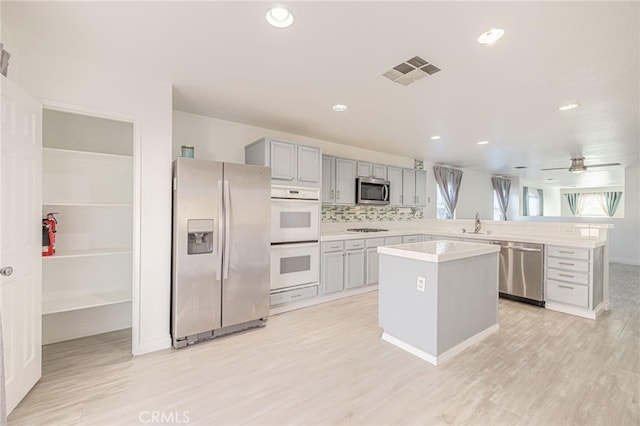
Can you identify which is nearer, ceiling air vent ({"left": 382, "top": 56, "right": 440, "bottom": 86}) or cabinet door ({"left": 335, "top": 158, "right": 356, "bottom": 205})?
ceiling air vent ({"left": 382, "top": 56, "right": 440, "bottom": 86})

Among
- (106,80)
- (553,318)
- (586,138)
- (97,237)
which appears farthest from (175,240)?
(586,138)

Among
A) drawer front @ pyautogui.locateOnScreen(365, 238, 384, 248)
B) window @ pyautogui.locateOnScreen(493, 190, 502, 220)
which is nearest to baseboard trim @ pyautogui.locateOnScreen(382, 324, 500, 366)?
drawer front @ pyautogui.locateOnScreen(365, 238, 384, 248)

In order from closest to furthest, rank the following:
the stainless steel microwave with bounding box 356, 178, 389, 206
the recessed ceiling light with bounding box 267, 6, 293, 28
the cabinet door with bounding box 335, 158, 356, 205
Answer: the recessed ceiling light with bounding box 267, 6, 293, 28 → the cabinet door with bounding box 335, 158, 356, 205 → the stainless steel microwave with bounding box 356, 178, 389, 206

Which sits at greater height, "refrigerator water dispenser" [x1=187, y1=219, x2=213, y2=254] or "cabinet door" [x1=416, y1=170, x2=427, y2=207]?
"cabinet door" [x1=416, y1=170, x2=427, y2=207]

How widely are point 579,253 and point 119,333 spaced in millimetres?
5490

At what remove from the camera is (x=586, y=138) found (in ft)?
14.3

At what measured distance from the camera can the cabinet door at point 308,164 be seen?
3.88 m

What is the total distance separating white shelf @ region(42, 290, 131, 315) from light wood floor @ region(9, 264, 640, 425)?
44 cm

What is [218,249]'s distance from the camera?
2879 millimetres

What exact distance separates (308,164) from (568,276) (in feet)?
12.1

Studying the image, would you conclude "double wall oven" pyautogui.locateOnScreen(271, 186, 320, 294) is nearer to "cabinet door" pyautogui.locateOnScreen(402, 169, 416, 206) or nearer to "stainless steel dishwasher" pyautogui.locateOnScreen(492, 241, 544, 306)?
"cabinet door" pyautogui.locateOnScreen(402, 169, 416, 206)

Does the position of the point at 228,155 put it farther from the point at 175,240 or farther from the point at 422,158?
the point at 422,158

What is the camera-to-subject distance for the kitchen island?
252 centimetres

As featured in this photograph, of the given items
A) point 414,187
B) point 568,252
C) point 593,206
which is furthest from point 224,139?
point 593,206
